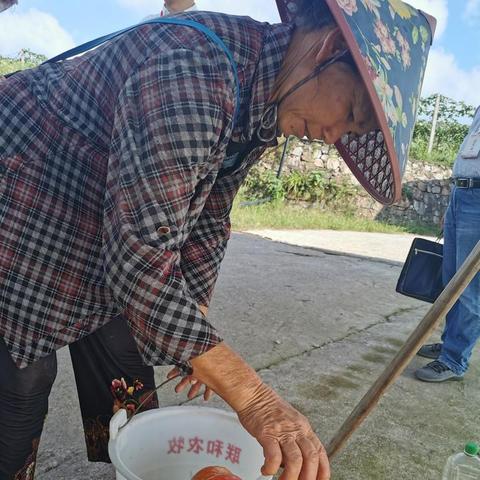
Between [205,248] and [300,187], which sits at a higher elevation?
[205,248]

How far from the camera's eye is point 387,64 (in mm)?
1166

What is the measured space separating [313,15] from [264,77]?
194mm

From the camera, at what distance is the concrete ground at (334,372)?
201 centimetres

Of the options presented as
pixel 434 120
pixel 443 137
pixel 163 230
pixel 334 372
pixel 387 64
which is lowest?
pixel 334 372

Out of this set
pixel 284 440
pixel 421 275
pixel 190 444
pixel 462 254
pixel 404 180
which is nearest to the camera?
pixel 284 440

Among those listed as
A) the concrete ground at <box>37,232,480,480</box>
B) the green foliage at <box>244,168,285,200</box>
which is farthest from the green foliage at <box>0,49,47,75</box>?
the concrete ground at <box>37,232,480,480</box>

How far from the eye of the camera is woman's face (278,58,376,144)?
1202 millimetres

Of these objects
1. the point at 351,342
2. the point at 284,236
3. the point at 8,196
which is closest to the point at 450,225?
the point at 351,342

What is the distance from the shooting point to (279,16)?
4.53 ft

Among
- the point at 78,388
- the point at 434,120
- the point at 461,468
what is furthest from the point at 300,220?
the point at 78,388

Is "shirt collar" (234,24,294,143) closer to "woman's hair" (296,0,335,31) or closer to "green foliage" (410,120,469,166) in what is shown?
"woman's hair" (296,0,335,31)

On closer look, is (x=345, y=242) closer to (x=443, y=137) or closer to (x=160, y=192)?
(x=160, y=192)

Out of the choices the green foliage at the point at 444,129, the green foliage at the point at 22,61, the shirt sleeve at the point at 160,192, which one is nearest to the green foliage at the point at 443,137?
the green foliage at the point at 444,129

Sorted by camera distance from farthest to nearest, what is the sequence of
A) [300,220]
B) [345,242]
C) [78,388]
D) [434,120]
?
[434,120] → [300,220] → [345,242] → [78,388]
